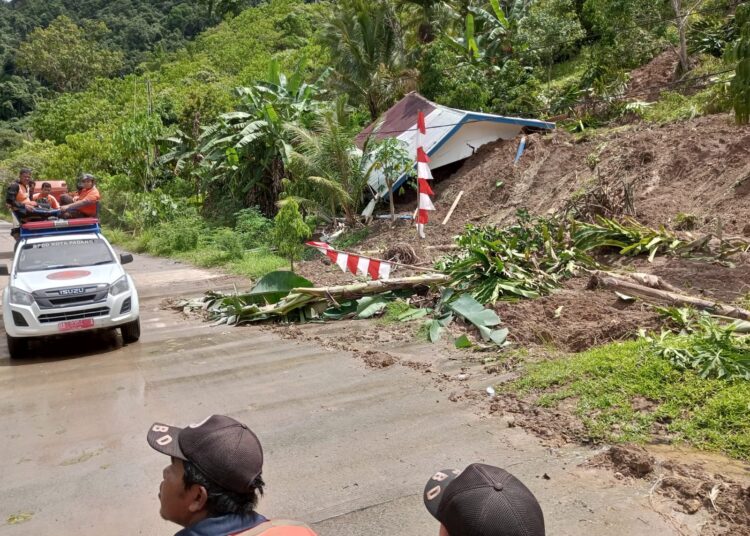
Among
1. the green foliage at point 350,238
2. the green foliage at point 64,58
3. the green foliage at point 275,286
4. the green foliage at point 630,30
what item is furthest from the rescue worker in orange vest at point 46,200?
the green foliage at point 64,58

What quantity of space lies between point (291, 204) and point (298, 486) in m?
10.1

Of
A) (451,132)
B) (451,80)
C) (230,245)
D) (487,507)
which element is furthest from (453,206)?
(487,507)

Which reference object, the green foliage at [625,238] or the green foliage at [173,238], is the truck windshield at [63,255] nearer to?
the green foliage at [625,238]

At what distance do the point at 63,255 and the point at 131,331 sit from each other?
1.58 metres

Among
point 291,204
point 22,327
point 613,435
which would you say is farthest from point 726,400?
point 291,204

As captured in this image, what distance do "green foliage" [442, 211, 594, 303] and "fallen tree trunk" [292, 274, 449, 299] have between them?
37cm

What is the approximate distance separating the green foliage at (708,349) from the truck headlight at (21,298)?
7.85 metres

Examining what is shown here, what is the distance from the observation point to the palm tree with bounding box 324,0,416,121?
2619 cm

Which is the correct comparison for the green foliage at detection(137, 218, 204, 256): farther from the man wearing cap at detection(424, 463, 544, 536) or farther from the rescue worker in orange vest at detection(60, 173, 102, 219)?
the man wearing cap at detection(424, 463, 544, 536)

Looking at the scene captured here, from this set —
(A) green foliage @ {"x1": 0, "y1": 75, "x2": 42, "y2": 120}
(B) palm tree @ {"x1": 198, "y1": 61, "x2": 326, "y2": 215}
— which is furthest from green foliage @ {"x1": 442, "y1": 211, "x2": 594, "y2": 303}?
(A) green foliage @ {"x1": 0, "y1": 75, "x2": 42, "y2": 120}

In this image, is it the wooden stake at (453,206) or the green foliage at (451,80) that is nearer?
the wooden stake at (453,206)

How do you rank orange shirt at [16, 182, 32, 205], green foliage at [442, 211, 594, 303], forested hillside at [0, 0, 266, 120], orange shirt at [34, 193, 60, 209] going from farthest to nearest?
forested hillside at [0, 0, 266, 120], orange shirt at [34, 193, 60, 209], orange shirt at [16, 182, 32, 205], green foliage at [442, 211, 594, 303]

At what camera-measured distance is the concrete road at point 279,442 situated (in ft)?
15.6

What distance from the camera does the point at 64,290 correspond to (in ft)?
30.6
